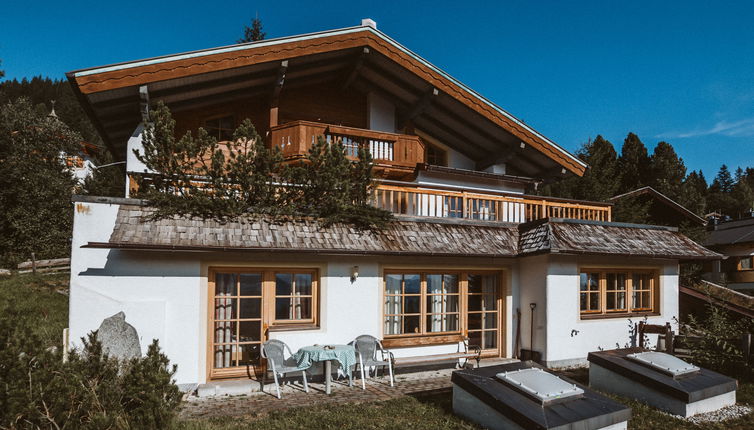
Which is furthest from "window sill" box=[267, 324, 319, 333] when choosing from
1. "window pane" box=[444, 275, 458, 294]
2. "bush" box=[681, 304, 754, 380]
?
"bush" box=[681, 304, 754, 380]

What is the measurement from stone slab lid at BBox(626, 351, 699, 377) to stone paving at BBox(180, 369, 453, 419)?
3220mm

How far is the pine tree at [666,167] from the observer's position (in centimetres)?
3728

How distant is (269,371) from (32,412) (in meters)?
4.72

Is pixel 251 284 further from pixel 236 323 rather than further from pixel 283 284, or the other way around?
pixel 236 323

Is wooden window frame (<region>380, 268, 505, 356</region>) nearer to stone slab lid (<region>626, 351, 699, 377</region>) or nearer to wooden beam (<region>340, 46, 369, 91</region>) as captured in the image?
stone slab lid (<region>626, 351, 699, 377</region>)

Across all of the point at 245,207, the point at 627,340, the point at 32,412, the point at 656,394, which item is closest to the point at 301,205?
the point at 245,207

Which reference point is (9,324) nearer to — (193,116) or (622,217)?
(193,116)

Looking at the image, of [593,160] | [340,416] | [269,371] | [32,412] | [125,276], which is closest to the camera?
[32,412]

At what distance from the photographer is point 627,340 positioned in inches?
447

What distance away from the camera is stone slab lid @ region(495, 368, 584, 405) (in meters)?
6.06

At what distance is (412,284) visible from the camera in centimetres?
1021

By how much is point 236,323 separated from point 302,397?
1.85m

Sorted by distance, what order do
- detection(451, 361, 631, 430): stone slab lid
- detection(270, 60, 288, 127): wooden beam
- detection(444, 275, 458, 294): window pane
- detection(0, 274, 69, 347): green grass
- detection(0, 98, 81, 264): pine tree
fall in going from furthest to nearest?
detection(0, 98, 81, 264): pine tree → detection(270, 60, 288, 127): wooden beam → detection(0, 274, 69, 347): green grass → detection(444, 275, 458, 294): window pane → detection(451, 361, 631, 430): stone slab lid

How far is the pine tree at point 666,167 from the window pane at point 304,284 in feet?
115
